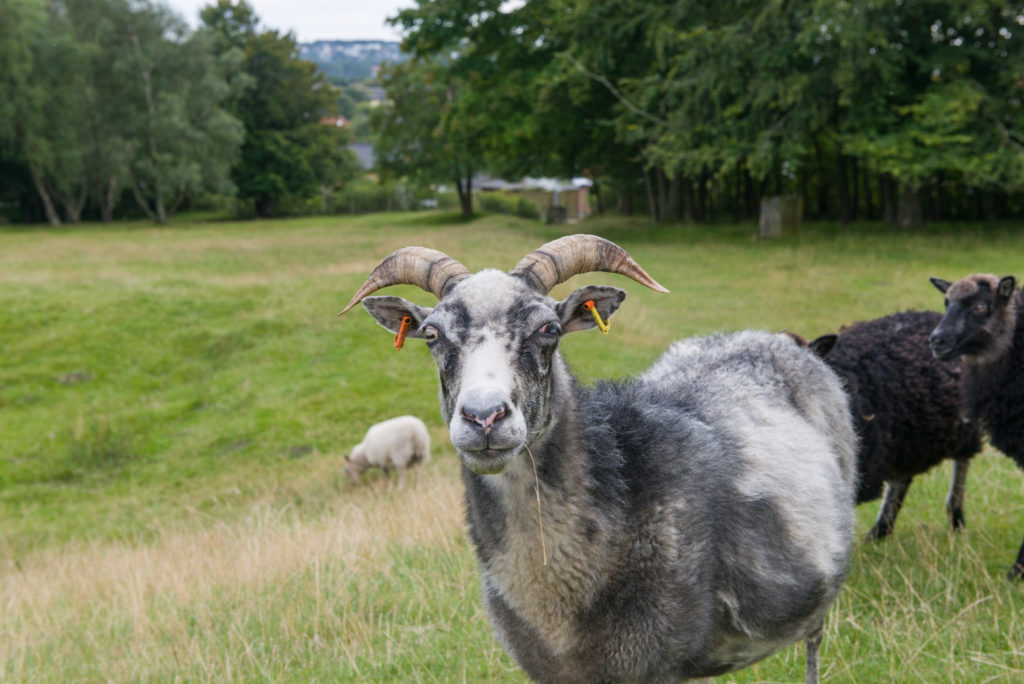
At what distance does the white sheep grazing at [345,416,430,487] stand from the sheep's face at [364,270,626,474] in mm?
9146

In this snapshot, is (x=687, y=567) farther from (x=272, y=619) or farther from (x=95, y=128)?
(x=95, y=128)

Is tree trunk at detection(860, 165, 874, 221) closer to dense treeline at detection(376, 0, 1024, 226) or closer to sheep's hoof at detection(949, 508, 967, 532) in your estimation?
dense treeline at detection(376, 0, 1024, 226)

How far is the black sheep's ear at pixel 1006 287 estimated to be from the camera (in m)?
6.34

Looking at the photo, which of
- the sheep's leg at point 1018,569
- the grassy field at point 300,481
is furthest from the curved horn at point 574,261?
the sheep's leg at point 1018,569

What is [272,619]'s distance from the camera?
6.08m

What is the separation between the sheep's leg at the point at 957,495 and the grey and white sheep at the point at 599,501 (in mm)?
3479

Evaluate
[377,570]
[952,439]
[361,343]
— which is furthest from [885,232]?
[377,570]

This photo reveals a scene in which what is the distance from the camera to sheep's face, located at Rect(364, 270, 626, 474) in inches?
120

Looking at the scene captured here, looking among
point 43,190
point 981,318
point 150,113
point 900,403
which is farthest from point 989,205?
point 43,190

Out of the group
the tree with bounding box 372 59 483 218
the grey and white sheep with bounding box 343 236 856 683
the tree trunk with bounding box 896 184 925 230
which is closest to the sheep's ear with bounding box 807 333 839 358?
the grey and white sheep with bounding box 343 236 856 683

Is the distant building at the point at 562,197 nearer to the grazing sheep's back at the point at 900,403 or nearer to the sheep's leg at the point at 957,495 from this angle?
the grazing sheep's back at the point at 900,403

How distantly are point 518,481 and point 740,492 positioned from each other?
1.03m

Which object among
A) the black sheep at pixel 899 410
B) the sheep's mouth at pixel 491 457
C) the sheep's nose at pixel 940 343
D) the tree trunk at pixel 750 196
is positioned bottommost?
the black sheep at pixel 899 410

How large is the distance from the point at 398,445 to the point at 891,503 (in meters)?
7.48
